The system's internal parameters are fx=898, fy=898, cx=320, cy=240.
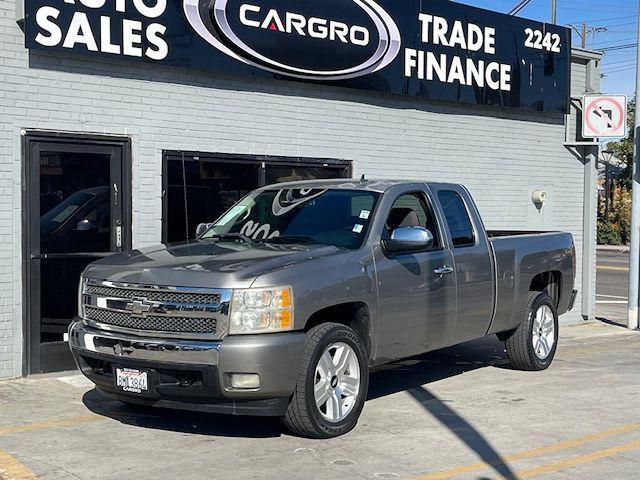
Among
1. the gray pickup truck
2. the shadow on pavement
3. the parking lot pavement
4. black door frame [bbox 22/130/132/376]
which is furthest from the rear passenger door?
black door frame [bbox 22/130/132/376]

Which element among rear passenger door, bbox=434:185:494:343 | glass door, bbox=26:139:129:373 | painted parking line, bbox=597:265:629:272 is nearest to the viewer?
rear passenger door, bbox=434:185:494:343

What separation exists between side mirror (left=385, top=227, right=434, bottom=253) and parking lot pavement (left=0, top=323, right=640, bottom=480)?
4.80 feet

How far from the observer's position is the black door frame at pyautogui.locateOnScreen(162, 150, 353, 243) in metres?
10.2

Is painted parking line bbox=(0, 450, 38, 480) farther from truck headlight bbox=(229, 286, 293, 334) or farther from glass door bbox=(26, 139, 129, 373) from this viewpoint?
glass door bbox=(26, 139, 129, 373)

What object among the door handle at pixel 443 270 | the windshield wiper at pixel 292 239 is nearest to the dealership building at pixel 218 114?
the windshield wiper at pixel 292 239

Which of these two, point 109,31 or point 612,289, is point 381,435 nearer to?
point 109,31

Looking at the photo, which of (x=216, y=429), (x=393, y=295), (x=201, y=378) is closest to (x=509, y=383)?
(x=393, y=295)

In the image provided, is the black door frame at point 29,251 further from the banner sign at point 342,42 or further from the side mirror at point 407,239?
the side mirror at point 407,239

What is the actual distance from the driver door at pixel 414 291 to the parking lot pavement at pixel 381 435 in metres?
0.64

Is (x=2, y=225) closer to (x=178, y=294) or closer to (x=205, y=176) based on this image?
(x=205, y=176)

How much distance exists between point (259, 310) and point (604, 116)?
9774 millimetres

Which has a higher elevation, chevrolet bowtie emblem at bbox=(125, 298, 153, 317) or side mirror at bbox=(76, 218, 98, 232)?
side mirror at bbox=(76, 218, 98, 232)

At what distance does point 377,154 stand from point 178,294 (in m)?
6.35

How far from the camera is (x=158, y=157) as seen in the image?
10102 millimetres
